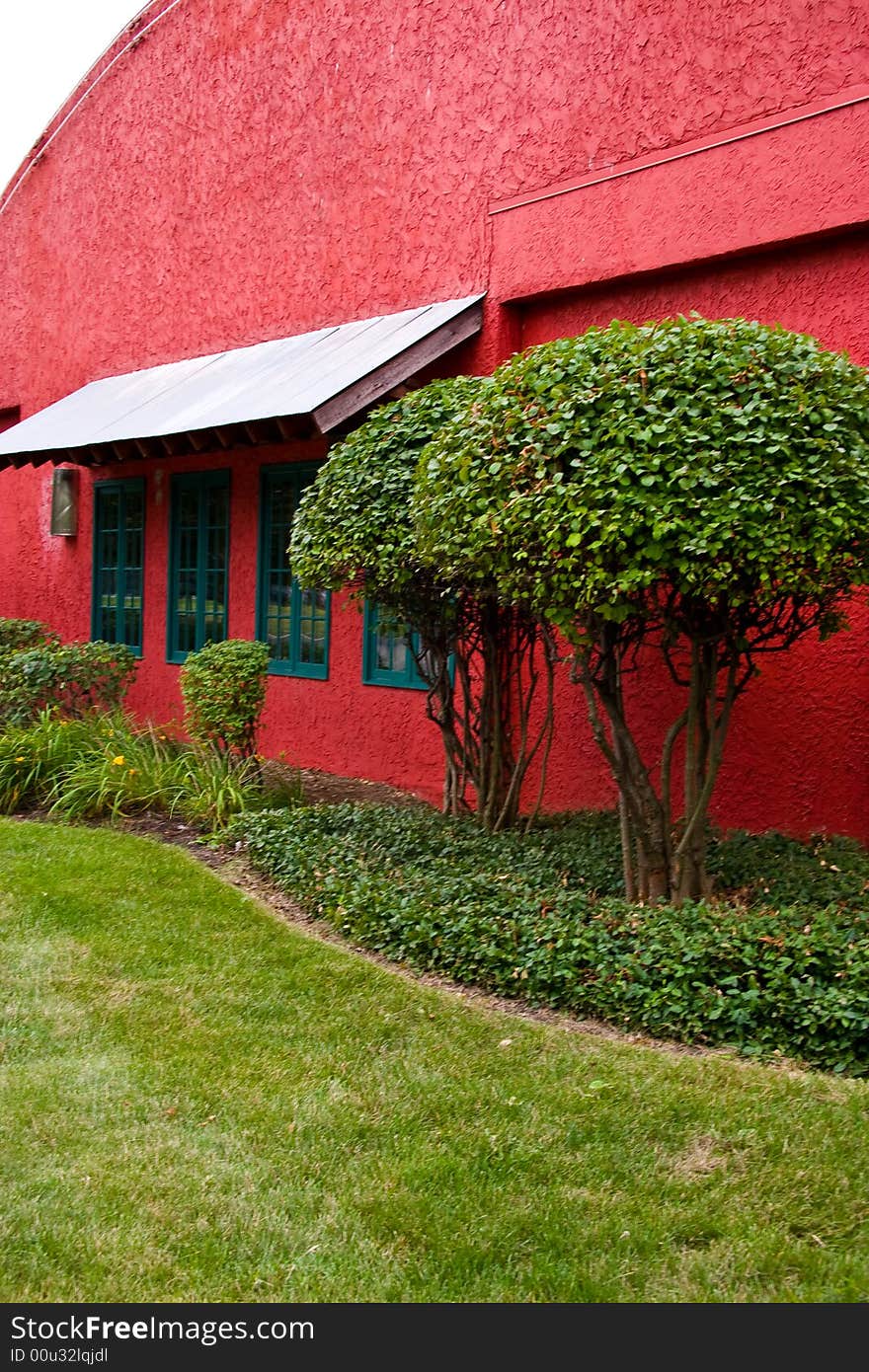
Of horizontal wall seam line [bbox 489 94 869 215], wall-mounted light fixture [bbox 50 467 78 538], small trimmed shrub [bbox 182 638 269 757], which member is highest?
horizontal wall seam line [bbox 489 94 869 215]

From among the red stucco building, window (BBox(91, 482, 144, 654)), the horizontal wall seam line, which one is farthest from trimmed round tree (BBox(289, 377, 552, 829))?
window (BBox(91, 482, 144, 654))

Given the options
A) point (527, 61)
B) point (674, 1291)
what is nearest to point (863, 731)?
point (674, 1291)

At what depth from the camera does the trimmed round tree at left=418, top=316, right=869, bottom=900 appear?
5.21 metres

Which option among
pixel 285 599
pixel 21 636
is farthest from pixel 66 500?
pixel 285 599

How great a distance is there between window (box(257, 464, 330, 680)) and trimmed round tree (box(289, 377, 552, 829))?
2478mm

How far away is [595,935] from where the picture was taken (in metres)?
5.50

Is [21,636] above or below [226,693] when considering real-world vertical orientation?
above

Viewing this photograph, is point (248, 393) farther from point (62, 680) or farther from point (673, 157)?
point (673, 157)

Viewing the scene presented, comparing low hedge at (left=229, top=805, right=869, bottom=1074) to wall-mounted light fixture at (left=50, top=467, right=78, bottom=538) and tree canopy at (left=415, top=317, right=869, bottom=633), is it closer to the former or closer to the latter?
tree canopy at (left=415, top=317, right=869, bottom=633)

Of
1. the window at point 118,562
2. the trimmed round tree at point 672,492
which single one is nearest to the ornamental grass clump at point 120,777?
the trimmed round tree at point 672,492

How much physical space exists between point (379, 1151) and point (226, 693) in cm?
529

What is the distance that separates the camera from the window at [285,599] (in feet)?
35.2

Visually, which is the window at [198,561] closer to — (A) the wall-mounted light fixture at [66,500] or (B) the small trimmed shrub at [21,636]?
(B) the small trimmed shrub at [21,636]

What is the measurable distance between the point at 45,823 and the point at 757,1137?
591 cm
